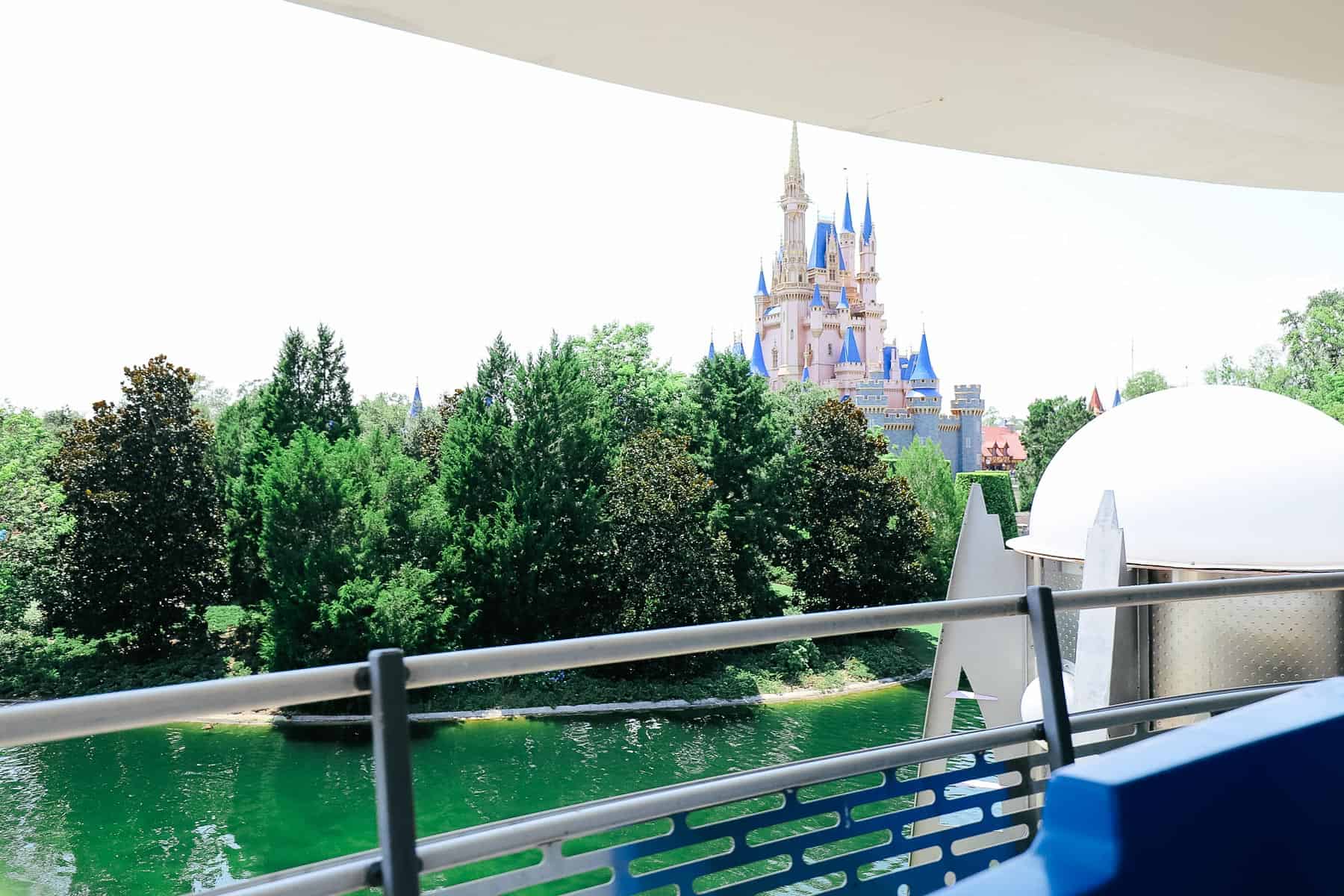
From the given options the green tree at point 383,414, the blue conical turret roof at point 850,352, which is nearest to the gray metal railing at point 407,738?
the green tree at point 383,414

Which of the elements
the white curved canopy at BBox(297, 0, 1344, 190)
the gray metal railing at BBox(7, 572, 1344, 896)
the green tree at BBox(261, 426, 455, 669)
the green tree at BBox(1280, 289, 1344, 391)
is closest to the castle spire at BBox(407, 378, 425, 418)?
Answer: the green tree at BBox(261, 426, 455, 669)

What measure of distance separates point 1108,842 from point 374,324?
168 feet

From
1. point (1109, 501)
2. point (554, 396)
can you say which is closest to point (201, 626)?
point (554, 396)

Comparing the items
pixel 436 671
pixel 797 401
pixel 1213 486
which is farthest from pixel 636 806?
pixel 797 401

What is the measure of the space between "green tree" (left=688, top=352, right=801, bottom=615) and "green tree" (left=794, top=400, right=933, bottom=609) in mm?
912

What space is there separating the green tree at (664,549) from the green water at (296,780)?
11.3 feet

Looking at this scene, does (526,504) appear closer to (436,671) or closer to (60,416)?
(436,671)

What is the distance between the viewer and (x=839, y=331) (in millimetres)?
77312

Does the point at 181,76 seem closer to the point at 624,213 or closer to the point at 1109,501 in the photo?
the point at 624,213

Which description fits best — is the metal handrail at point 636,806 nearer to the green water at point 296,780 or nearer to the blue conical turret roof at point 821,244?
the green water at point 296,780

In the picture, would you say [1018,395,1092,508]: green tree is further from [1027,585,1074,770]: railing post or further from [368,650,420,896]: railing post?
[368,650,420,896]: railing post

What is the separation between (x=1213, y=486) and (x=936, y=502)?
2996cm

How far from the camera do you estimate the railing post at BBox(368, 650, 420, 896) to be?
4.23 ft

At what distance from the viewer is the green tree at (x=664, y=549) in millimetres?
28922
